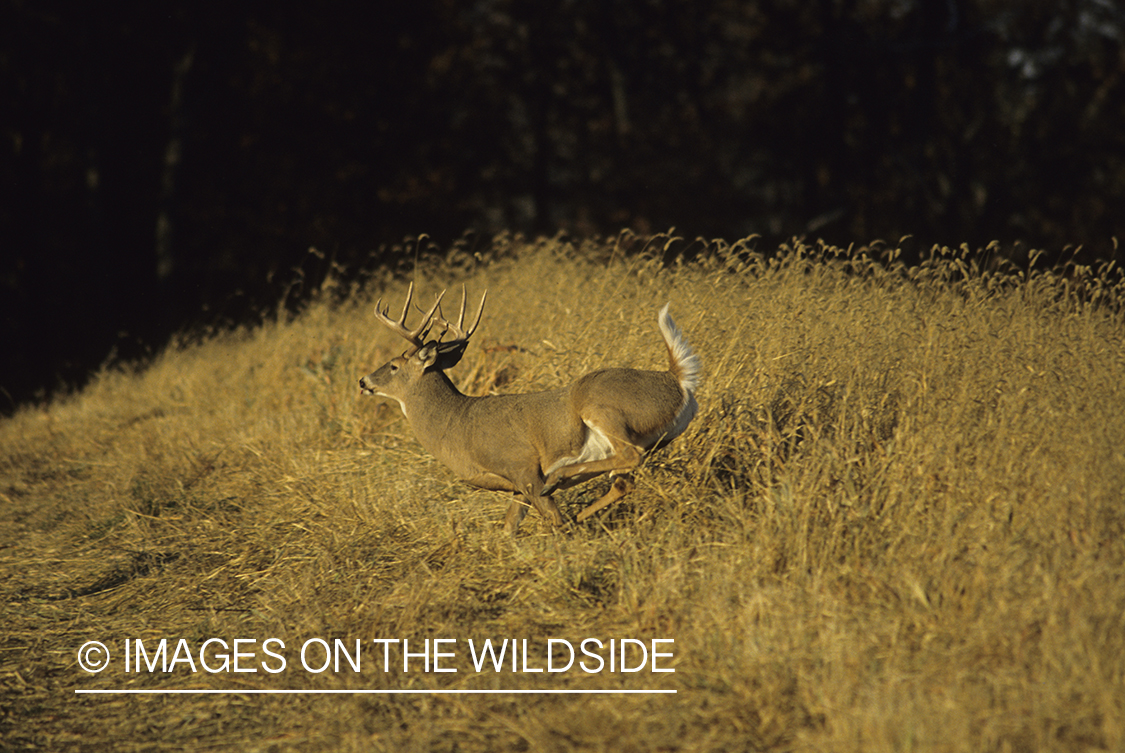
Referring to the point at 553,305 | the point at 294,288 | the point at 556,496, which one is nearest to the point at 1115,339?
the point at 556,496

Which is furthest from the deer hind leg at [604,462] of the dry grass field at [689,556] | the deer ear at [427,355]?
the deer ear at [427,355]

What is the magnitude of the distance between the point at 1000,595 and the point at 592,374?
2051mm

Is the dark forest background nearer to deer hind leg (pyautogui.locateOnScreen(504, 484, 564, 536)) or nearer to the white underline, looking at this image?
deer hind leg (pyautogui.locateOnScreen(504, 484, 564, 536))

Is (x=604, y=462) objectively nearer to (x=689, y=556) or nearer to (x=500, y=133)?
(x=689, y=556)

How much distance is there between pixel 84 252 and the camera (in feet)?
56.5

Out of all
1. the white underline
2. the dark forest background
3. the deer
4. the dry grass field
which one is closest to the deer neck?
the deer

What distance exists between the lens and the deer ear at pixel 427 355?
5.18 m

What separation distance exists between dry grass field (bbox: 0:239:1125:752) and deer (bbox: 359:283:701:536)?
0.28 metres

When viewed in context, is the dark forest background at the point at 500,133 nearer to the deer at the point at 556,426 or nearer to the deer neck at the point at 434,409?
the deer neck at the point at 434,409

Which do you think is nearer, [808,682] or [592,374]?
[808,682]

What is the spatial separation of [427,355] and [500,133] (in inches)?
670

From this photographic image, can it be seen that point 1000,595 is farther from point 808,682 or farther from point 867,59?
point 867,59

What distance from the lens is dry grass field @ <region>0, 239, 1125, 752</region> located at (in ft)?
10.0

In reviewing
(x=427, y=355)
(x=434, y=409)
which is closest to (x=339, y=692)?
(x=434, y=409)
